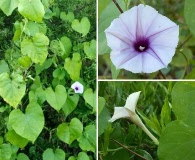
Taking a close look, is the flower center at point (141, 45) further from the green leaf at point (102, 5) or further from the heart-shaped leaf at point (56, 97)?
the heart-shaped leaf at point (56, 97)

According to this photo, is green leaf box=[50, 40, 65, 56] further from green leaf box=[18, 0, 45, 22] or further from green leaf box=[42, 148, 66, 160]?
green leaf box=[42, 148, 66, 160]

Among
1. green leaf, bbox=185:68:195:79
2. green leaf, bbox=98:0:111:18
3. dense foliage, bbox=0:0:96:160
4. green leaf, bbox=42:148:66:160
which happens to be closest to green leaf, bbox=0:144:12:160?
dense foliage, bbox=0:0:96:160

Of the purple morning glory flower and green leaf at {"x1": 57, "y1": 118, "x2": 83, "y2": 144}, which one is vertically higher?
the purple morning glory flower

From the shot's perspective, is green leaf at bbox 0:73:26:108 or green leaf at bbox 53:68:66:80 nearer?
green leaf at bbox 0:73:26:108

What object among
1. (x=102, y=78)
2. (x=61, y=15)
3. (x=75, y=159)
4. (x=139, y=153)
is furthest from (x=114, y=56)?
(x=75, y=159)

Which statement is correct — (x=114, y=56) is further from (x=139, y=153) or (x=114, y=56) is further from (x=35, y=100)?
(x=35, y=100)

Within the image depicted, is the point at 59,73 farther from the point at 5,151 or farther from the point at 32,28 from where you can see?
the point at 5,151
